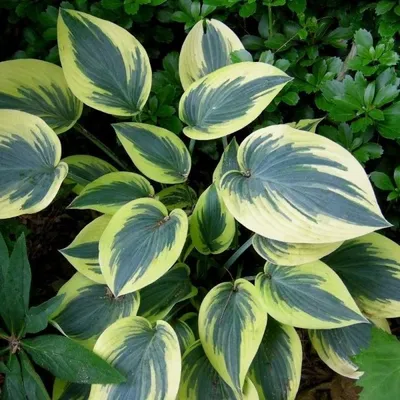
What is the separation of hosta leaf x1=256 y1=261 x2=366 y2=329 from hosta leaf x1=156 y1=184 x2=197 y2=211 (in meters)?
0.29

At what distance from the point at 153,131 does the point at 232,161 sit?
0.19 metres

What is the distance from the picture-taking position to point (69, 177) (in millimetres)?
1314

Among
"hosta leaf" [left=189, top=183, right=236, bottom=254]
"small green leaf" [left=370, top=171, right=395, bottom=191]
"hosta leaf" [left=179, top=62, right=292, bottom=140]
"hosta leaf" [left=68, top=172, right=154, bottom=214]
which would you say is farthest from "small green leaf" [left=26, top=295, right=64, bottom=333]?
"small green leaf" [left=370, top=171, right=395, bottom=191]

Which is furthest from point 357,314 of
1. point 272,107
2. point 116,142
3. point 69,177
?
point 116,142

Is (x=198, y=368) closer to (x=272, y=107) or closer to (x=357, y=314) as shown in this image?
(x=357, y=314)

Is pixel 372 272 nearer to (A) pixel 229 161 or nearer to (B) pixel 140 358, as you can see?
(A) pixel 229 161

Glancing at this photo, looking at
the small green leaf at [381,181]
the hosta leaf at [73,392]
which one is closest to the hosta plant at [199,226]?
the hosta leaf at [73,392]

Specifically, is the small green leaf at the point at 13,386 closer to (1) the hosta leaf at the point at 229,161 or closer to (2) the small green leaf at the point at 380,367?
(1) the hosta leaf at the point at 229,161

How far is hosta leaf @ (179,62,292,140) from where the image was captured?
114 cm

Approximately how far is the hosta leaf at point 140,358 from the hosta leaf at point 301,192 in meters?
0.28

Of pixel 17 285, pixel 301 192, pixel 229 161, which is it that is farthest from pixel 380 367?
pixel 17 285

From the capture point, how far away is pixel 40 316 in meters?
1.06

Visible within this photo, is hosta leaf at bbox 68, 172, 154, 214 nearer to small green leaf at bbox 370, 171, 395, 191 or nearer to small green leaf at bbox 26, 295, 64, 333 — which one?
small green leaf at bbox 26, 295, 64, 333

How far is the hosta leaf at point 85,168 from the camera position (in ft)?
4.43
